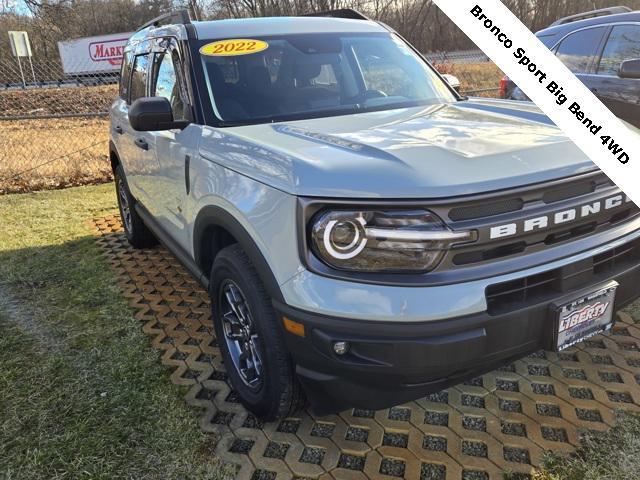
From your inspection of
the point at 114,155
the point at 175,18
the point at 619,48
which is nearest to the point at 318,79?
the point at 175,18

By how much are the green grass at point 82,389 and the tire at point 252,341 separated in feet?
1.04

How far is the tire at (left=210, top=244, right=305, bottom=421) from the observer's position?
7.31 ft

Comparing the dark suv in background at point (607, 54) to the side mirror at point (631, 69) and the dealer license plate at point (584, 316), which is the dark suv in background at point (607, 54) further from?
the dealer license plate at point (584, 316)

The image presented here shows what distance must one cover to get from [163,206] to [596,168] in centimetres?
266

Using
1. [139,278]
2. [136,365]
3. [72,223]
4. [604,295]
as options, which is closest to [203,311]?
[136,365]

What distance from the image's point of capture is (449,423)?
254 centimetres

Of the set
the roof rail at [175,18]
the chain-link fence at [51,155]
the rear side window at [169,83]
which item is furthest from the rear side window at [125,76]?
the chain-link fence at [51,155]

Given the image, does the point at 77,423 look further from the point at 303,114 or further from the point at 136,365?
the point at 303,114

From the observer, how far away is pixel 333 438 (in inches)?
97.9

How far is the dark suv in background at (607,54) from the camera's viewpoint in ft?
17.2

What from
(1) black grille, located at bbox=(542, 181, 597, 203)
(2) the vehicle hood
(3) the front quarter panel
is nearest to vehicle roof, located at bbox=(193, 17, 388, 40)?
(2) the vehicle hood

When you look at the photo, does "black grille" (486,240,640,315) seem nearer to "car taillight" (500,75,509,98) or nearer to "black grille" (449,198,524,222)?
"black grille" (449,198,524,222)

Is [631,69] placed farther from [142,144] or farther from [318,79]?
[142,144]

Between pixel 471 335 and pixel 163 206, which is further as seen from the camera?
pixel 163 206
